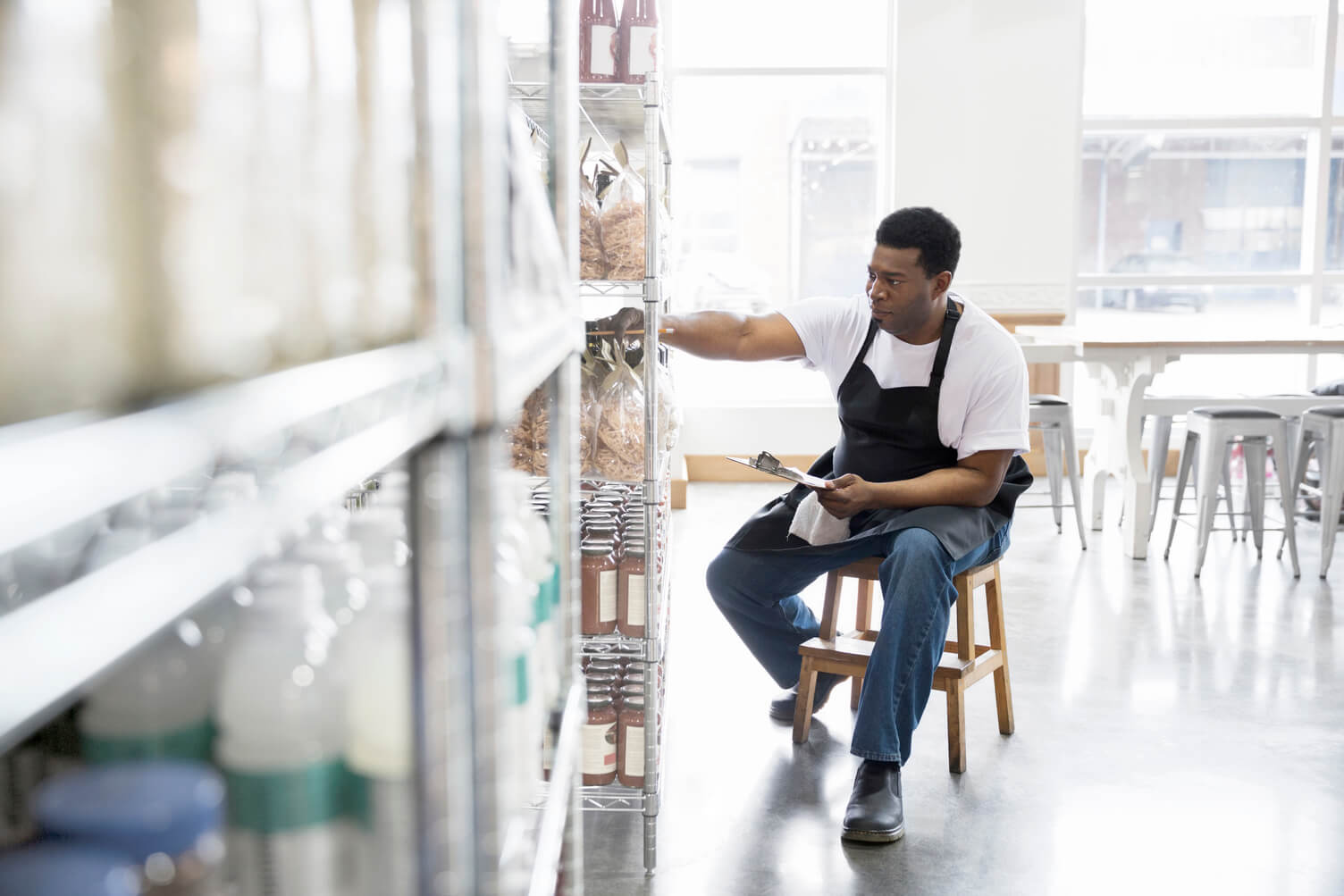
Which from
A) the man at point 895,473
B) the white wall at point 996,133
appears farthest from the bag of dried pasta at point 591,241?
the white wall at point 996,133

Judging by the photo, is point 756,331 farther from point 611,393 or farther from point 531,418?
point 531,418

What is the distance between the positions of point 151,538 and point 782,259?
7.11 m

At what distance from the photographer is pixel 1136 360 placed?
16.6 feet

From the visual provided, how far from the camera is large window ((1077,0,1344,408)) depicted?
23.6ft

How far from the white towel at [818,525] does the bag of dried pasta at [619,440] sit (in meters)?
0.72

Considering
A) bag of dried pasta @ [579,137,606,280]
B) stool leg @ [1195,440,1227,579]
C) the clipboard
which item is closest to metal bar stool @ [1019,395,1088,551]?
stool leg @ [1195,440,1227,579]

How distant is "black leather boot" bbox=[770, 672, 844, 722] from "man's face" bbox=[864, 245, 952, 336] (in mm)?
979

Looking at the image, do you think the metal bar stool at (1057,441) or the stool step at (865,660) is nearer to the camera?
the stool step at (865,660)

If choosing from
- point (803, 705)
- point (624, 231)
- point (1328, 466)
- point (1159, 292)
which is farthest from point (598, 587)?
point (1159, 292)

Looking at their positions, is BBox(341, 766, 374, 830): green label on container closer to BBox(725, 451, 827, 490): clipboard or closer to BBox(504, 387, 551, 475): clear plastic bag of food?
BBox(504, 387, 551, 475): clear plastic bag of food

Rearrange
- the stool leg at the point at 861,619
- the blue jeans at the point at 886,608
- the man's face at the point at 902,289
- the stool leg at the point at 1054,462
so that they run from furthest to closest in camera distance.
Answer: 1. the stool leg at the point at 1054,462
2. the stool leg at the point at 861,619
3. the man's face at the point at 902,289
4. the blue jeans at the point at 886,608

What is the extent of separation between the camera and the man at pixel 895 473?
2.54 metres

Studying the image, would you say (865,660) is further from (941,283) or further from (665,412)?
(941,283)

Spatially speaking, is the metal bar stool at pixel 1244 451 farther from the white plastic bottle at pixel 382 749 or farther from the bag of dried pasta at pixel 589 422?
the white plastic bottle at pixel 382 749
